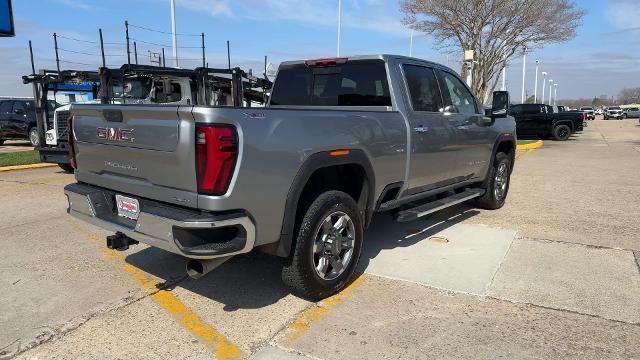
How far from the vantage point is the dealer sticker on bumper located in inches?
137

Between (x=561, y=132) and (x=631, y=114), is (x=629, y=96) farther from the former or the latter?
(x=561, y=132)

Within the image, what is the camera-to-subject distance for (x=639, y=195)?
8188 mm

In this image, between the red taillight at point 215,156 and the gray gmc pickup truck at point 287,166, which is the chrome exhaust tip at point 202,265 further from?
the red taillight at point 215,156

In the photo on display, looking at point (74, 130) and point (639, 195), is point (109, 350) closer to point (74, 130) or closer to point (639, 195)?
point (74, 130)

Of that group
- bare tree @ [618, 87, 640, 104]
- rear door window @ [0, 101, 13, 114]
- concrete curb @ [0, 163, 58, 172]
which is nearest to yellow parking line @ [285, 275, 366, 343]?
concrete curb @ [0, 163, 58, 172]

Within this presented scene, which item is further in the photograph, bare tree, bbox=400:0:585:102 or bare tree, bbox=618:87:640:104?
bare tree, bbox=618:87:640:104

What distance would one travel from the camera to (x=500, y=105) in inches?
244

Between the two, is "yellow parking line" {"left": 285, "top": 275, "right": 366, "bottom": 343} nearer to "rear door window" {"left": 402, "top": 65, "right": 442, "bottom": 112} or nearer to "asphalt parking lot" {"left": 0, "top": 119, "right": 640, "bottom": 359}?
"asphalt parking lot" {"left": 0, "top": 119, "right": 640, "bottom": 359}

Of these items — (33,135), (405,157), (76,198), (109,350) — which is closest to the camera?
(109,350)

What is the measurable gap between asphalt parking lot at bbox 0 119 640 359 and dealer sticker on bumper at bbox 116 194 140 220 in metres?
0.74

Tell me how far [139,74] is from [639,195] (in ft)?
33.0

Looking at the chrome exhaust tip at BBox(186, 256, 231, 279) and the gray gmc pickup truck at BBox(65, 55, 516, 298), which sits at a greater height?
the gray gmc pickup truck at BBox(65, 55, 516, 298)

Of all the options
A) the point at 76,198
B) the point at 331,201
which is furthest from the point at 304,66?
the point at 76,198

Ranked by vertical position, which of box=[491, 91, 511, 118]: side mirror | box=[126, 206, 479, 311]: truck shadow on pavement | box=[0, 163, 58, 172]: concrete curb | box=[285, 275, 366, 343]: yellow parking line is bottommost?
box=[285, 275, 366, 343]: yellow parking line
